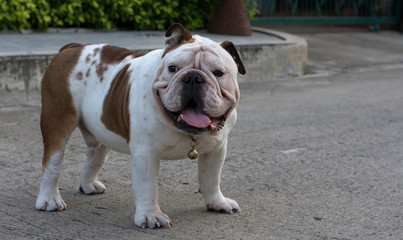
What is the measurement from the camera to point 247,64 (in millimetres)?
9234

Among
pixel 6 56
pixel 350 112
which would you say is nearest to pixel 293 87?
pixel 350 112

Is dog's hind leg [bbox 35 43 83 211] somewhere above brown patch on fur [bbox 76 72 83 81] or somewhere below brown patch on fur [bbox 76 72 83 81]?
below

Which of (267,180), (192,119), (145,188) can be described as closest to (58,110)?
(145,188)

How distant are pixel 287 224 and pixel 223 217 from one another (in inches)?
14.8

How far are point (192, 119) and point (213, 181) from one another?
27.1 inches

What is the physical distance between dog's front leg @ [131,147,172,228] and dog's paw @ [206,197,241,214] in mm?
416

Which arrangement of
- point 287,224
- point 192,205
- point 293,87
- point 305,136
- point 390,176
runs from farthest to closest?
1. point 293,87
2. point 305,136
3. point 390,176
4. point 192,205
5. point 287,224

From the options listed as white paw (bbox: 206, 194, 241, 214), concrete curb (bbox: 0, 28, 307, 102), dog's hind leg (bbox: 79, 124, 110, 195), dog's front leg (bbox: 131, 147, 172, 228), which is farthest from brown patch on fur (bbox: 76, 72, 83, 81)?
concrete curb (bbox: 0, 28, 307, 102)

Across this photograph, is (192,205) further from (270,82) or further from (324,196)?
(270,82)

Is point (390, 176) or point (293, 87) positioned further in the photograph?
point (293, 87)

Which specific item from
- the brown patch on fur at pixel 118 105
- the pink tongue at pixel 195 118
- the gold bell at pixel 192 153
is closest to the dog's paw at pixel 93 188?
the brown patch on fur at pixel 118 105

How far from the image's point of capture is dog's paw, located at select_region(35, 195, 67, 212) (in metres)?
3.95

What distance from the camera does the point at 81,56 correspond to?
4.06 metres

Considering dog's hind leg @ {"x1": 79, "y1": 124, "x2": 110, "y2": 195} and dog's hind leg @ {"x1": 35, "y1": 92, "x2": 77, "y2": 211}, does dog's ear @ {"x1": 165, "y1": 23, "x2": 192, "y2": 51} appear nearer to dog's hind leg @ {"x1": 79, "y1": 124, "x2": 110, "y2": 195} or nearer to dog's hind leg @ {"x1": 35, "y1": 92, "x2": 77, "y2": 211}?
dog's hind leg @ {"x1": 35, "y1": 92, "x2": 77, "y2": 211}
